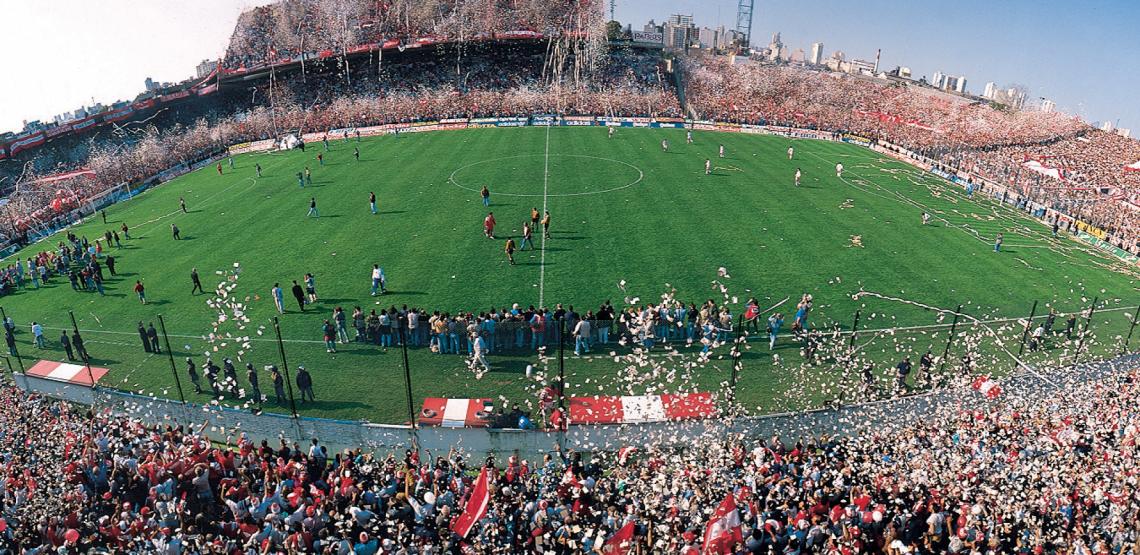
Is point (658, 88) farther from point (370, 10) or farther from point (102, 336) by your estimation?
point (102, 336)

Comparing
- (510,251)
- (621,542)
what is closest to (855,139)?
(510,251)

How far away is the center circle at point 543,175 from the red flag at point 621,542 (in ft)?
94.4

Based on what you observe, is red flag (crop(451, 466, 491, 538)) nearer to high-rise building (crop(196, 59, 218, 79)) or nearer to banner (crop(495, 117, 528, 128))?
banner (crop(495, 117, 528, 128))

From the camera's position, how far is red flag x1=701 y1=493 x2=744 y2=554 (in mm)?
11172

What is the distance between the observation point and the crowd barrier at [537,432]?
→ 639 inches

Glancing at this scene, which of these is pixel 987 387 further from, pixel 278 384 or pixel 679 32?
pixel 679 32

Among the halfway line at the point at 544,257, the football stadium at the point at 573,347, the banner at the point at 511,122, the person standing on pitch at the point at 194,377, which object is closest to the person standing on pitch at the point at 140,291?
the football stadium at the point at 573,347

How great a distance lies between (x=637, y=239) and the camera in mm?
31359

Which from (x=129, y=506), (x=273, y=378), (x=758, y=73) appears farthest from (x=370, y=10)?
(x=129, y=506)

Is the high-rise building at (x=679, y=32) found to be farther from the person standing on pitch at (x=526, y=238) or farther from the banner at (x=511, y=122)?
the person standing on pitch at (x=526, y=238)

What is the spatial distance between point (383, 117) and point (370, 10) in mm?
34878

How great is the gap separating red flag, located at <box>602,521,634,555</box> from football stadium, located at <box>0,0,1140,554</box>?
Answer: 52 mm

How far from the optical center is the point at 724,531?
1122 centimetres

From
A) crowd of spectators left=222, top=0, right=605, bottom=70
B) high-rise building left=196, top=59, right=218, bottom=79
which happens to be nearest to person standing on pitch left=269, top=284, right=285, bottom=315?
crowd of spectators left=222, top=0, right=605, bottom=70
